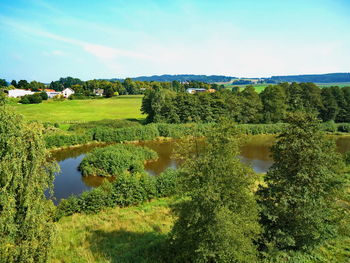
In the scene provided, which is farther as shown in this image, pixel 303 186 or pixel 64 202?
pixel 64 202

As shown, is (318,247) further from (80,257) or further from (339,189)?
(80,257)

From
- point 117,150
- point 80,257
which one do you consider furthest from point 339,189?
point 117,150

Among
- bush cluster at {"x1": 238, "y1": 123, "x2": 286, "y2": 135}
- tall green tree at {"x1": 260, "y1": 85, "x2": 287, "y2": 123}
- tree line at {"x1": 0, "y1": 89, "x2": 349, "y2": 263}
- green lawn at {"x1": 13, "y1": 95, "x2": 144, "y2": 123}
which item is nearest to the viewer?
tree line at {"x1": 0, "y1": 89, "x2": 349, "y2": 263}

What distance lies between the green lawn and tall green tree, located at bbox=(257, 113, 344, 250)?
172ft

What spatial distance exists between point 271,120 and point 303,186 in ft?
156

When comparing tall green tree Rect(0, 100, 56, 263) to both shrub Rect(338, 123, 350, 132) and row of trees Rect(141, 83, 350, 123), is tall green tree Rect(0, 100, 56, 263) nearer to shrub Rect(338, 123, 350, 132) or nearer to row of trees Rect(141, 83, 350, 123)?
row of trees Rect(141, 83, 350, 123)

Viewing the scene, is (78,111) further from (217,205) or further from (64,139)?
(217,205)

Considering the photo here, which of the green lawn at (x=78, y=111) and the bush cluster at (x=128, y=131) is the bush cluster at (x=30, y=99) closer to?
the green lawn at (x=78, y=111)

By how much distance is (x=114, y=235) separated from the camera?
47.7ft

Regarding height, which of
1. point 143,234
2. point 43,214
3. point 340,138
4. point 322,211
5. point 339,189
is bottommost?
point 340,138

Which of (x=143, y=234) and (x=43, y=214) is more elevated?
(x=43, y=214)

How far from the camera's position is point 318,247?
12.5 metres

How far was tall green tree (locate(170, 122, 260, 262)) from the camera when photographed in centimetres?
872

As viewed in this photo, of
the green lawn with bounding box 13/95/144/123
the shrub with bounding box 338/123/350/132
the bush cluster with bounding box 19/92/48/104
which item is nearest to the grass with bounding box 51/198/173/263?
the green lawn with bounding box 13/95/144/123
